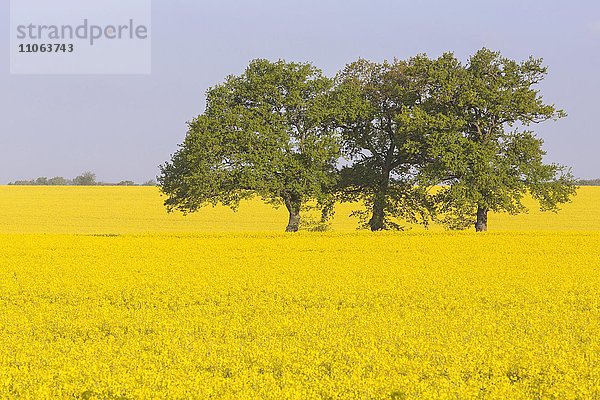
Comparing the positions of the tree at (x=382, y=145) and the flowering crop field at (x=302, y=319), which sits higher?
the tree at (x=382, y=145)

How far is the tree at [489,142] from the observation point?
117ft

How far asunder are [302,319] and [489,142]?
84.7ft

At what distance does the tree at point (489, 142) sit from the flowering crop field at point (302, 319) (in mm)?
7026

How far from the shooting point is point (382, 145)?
131 ft

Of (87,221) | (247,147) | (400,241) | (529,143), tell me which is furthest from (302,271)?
(87,221)

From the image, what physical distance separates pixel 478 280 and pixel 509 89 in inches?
813

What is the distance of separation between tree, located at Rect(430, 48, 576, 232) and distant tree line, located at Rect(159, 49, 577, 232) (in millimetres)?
64

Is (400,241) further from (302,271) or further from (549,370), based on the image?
(549,370)

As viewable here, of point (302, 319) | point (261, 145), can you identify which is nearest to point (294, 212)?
point (261, 145)

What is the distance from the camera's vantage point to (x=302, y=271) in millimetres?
20406

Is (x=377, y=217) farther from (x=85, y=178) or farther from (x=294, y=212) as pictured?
(x=85, y=178)

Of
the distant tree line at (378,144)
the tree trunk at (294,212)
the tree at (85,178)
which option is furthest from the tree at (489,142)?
the tree at (85,178)

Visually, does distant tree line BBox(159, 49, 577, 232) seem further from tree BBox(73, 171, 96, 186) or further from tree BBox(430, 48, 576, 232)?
tree BBox(73, 171, 96, 186)

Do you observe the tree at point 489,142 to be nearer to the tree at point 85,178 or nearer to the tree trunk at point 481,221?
the tree trunk at point 481,221
